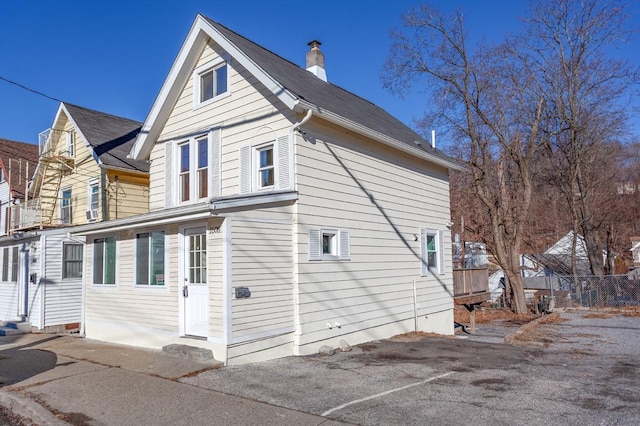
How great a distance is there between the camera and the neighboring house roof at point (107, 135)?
1725cm

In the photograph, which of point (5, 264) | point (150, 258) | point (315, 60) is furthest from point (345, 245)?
point (5, 264)

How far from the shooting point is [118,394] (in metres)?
7.23

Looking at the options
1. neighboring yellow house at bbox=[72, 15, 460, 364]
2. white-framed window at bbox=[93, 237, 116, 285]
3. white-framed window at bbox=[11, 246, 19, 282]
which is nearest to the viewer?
neighboring yellow house at bbox=[72, 15, 460, 364]

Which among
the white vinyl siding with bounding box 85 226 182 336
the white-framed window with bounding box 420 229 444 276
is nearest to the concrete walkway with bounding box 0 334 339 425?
the white vinyl siding with bounding box 85 226 182 336

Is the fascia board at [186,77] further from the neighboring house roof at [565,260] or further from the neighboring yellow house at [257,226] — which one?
the neighboring house roof at [565,260]

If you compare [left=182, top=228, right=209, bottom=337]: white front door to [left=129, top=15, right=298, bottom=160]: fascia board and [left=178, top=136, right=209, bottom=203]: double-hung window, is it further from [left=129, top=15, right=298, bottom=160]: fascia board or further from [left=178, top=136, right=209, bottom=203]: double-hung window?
[left=129, top=15, right=298, bottom=160]: fascia board

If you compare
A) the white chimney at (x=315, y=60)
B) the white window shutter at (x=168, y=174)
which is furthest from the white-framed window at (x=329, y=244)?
the white chimney at (x=315, y=60)

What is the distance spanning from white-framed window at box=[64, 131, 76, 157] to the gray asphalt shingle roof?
950 cm

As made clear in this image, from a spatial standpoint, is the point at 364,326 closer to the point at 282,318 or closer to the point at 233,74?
the point at 282,318

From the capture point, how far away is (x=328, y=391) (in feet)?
23.5

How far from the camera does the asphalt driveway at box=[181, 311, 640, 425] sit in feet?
19.7

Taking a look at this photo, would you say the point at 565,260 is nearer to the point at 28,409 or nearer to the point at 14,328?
the point at 14,328

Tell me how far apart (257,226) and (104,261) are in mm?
5773

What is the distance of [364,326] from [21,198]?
1909cm
